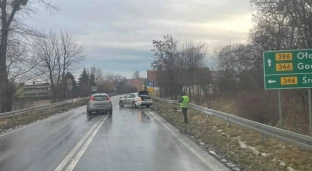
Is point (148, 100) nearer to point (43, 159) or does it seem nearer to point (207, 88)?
point (207, 88)

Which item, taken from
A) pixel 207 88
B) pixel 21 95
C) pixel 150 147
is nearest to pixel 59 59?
pixel 21 95

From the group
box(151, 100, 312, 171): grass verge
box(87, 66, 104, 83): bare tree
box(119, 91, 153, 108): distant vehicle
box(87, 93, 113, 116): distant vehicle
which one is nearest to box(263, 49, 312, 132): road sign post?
box(151, 100, 312, 171): grass verge

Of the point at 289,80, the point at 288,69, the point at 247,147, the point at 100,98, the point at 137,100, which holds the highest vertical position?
the point at 288,69

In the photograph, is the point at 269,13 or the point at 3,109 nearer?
the point at 269,13

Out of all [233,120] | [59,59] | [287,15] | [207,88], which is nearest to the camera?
[233,120]

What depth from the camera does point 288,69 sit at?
1109 centimetres

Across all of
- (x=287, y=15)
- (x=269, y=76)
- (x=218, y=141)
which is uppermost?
(x=287, y=15)

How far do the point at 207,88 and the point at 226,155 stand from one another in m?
40.2

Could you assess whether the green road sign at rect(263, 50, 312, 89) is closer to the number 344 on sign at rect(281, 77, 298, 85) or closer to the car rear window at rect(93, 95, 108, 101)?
the number 344 on sign at rect(281, 77, 298, 85)

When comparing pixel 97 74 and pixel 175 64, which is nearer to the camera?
pixel 175 64

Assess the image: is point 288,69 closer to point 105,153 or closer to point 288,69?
point 288,69

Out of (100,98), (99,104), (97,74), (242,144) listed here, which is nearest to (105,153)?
(242,144)

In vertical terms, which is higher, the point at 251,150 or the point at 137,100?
the point at 137,100

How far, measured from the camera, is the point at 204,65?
53750mm
